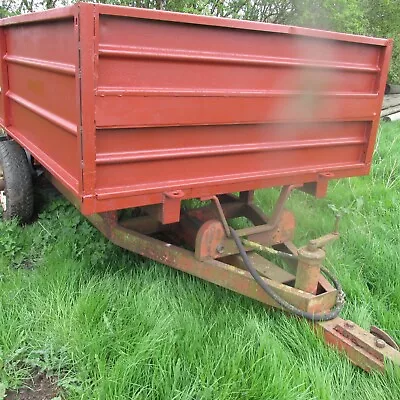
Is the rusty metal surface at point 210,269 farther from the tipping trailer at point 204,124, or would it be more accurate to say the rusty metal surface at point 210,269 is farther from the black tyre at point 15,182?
the black tyre at point 15,182


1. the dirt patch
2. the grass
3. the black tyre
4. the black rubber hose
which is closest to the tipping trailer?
the black rubber hose

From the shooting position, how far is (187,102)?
2.33m

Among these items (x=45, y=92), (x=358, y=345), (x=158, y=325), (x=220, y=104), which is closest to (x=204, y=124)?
(x=220, y=104)

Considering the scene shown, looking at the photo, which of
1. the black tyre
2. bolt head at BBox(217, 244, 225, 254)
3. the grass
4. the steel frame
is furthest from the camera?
the black tyre

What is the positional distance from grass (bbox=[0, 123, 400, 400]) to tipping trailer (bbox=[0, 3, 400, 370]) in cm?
18

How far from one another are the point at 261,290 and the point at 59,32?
1.64 metres

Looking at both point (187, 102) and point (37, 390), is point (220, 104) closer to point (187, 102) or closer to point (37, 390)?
point (187, 102)

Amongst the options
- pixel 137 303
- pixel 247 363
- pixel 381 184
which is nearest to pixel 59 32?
pixel 137 303

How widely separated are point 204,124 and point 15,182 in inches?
77.3

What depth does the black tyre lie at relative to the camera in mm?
3743

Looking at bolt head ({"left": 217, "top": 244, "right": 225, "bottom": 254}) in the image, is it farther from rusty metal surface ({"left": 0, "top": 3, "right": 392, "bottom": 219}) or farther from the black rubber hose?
rusty metal surface ({"left": 0, "top": 3, "right": 392, "bottom": 219})

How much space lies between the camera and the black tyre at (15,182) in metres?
3.74

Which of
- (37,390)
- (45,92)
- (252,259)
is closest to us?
(37,390)

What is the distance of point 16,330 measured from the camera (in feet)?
8.57
